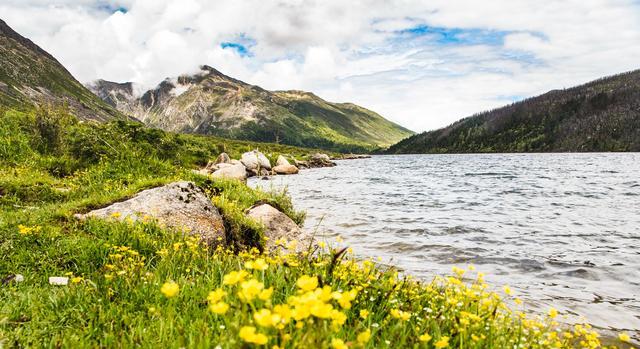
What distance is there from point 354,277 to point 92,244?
4145 mm

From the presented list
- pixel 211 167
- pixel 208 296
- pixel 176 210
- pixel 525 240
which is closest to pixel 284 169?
pixel 211 167

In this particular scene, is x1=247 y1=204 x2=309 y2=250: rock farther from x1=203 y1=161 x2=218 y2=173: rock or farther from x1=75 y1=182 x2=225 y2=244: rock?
x1=203 y1=161 x2=218 y2=173: rock

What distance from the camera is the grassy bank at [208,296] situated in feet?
7.35

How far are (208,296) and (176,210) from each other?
6.23 metres

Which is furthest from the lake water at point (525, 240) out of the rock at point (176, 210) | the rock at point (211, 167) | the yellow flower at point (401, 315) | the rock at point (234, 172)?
the rock at point (211, 167)

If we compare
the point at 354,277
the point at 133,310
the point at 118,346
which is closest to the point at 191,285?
the point at 133,310

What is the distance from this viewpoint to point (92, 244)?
6.14 metres

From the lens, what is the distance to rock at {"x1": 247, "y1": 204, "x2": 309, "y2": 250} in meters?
10.7

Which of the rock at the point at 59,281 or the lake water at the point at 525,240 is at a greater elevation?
the rock at the point at 59,281

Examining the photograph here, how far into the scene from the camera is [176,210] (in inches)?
347

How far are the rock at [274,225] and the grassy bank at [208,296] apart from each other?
0.61 meters

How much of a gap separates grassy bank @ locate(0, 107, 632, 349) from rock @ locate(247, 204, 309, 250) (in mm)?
606

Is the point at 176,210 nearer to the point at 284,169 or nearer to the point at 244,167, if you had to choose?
the point at 244,167

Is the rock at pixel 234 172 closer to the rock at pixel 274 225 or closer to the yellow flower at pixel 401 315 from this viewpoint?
the rock at pixel 274 225
